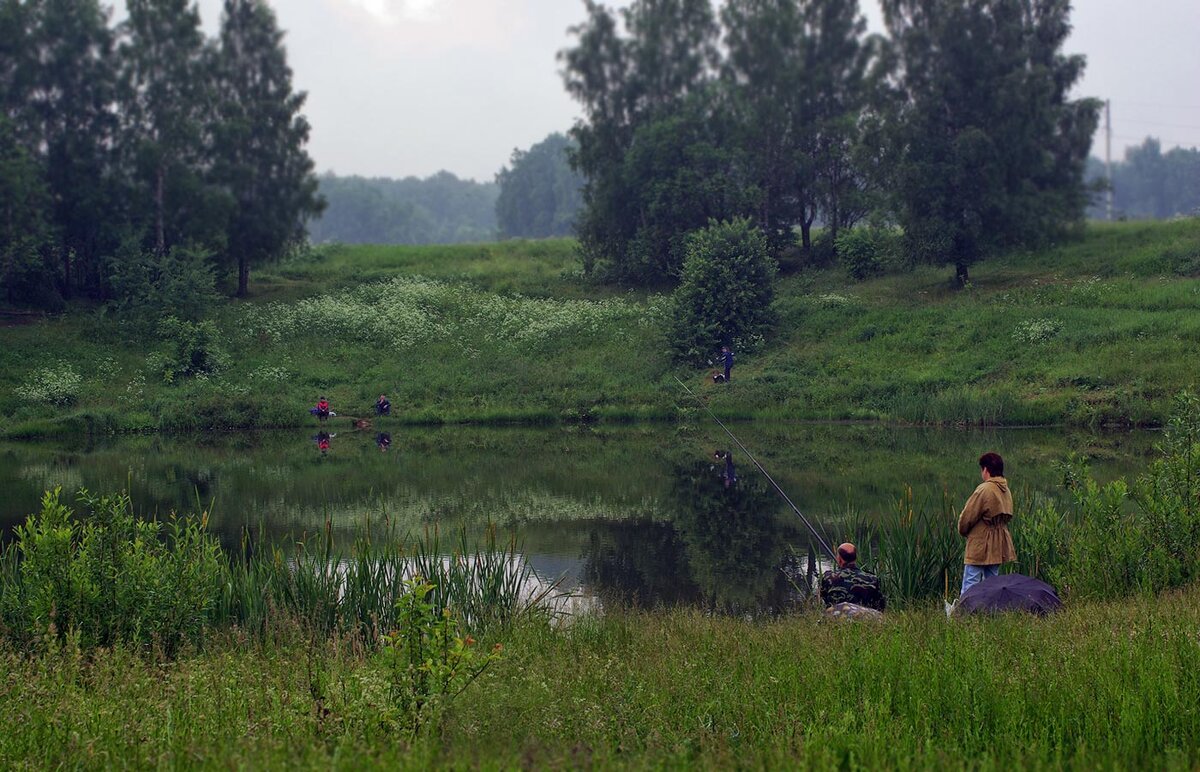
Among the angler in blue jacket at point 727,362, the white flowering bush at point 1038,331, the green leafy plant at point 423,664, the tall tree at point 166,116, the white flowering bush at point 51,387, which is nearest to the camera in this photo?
the green leafy plant at point 423,664

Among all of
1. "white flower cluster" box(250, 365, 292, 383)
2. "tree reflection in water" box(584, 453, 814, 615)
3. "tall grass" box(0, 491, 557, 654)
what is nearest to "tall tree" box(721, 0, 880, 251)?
"white flower cluster" box(250, 365, 292, 383)

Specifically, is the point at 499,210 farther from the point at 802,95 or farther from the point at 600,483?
the point at 600,483

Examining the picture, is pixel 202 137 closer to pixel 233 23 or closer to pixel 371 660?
pixel 233 23

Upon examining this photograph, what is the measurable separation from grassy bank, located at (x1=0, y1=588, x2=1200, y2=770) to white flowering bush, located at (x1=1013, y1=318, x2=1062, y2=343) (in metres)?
29.9

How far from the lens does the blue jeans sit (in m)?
9.79

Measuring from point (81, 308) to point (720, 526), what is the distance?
3853 centimetres

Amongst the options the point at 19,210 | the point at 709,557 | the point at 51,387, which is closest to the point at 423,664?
the point at 709,557

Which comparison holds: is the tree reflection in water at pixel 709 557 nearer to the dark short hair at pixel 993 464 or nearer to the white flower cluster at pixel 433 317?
the dark short hair at pixel 993 464

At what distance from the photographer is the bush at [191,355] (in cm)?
4012

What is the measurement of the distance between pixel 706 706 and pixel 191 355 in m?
38.3

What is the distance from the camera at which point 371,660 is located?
24.8 feet

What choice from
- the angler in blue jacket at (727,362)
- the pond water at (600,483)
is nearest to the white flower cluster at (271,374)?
the pond water at (600,483)

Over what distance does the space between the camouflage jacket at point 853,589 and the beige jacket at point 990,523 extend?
0.98 meters

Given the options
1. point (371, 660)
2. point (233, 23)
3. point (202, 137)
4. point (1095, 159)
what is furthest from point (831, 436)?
point (1095, 159)
